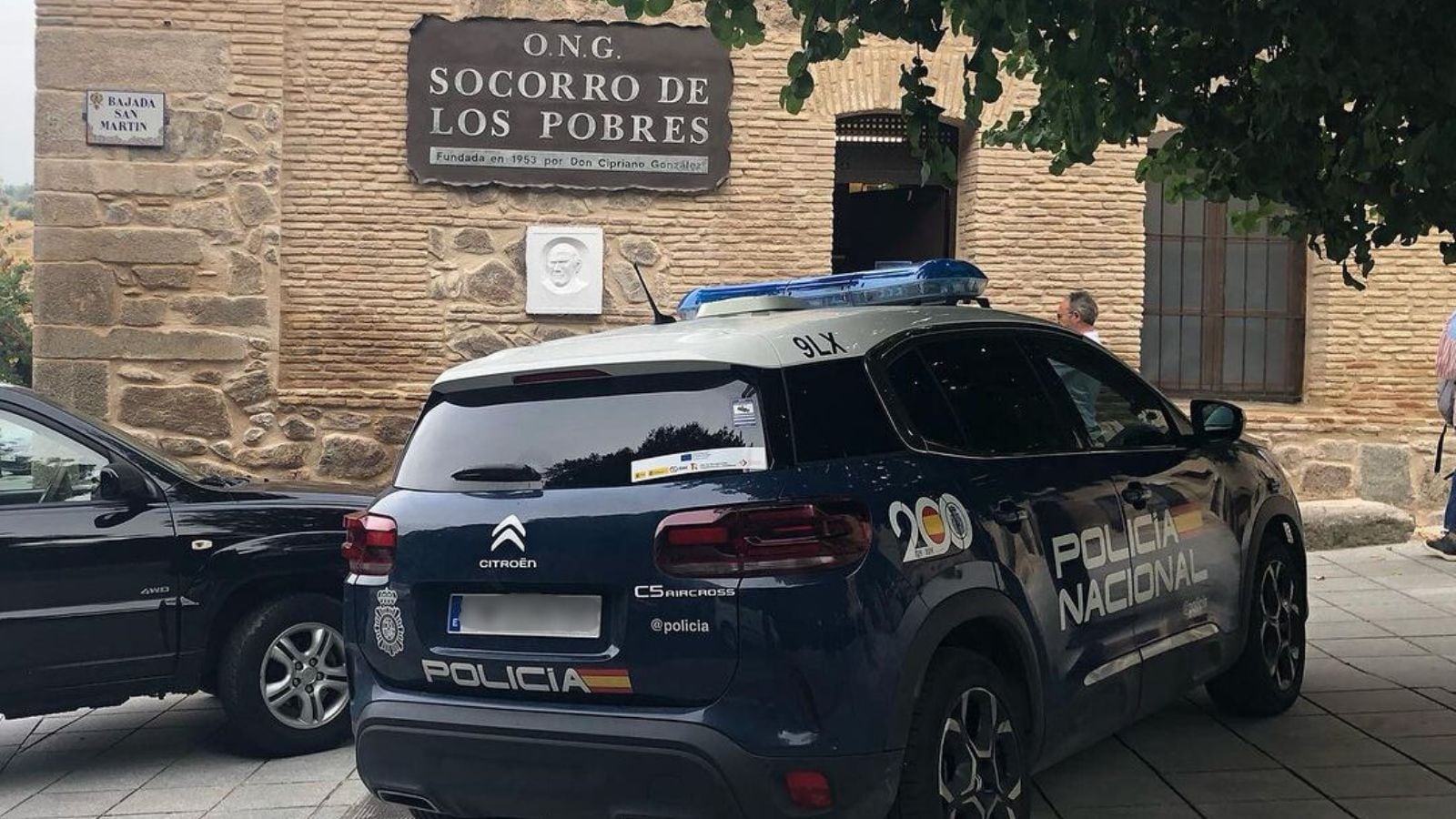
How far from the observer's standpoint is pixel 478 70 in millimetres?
→ 10828

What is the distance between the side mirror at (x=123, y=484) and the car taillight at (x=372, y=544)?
1806mm

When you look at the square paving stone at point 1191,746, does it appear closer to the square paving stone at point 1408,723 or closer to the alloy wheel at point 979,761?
the square paving stone at point 1408,723

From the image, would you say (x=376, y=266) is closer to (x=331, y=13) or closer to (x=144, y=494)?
(x=331, y=13)

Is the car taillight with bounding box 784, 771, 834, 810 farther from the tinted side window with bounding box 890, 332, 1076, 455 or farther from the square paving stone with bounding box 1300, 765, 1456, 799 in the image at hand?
the square paving stone with bounding box 1300, 765, 1456, 799

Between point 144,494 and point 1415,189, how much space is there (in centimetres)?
509

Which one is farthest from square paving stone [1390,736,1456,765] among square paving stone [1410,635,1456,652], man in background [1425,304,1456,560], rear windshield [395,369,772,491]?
man in background [1425,304,1456,560]

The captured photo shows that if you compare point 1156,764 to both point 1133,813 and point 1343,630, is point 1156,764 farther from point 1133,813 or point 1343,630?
point 1343,630

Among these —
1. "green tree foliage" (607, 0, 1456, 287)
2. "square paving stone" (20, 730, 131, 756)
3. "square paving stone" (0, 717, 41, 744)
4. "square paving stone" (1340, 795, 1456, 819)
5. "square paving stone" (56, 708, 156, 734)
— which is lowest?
"square paving stone" (0, 717, 41, 744)

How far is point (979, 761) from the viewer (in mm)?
3750

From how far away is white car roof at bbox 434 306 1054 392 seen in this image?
3648 millimetres

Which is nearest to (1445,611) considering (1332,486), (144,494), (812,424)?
(1332,486)

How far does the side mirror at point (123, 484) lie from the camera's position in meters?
5.39

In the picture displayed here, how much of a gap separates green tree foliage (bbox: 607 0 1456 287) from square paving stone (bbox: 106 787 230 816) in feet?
10.8

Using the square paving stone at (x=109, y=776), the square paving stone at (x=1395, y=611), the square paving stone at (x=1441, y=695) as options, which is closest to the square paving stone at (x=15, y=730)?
the square paving stone at (x=109, y=776)
